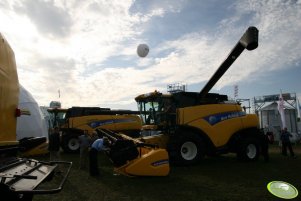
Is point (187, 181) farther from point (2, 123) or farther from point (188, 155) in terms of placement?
point (2, 123)

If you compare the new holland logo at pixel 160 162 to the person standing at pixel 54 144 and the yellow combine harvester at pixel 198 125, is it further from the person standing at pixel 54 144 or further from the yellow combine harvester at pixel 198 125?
the person standing at pixel 54 144

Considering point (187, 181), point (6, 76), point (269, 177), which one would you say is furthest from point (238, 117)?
point (6, 76)

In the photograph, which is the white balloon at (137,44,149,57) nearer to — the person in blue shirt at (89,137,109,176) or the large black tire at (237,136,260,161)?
the person in blue shirt at (89,137,109,176)

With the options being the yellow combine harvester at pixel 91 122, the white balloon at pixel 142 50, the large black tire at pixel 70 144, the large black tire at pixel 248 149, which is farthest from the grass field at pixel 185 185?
the yellow combine harvester at pixel 91 122

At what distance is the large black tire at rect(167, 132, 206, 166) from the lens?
1170 cm

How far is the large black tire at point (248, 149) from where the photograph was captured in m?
13.0

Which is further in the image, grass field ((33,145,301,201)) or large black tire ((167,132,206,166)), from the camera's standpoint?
large black tire ((167,132,206,166))

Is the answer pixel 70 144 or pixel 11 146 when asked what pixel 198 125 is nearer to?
pixel 70 144

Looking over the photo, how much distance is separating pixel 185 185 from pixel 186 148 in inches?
139

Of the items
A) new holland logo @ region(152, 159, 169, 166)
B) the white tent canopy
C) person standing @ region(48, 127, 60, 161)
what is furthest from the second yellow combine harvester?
the white tent canopy

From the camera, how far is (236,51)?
1034 cm

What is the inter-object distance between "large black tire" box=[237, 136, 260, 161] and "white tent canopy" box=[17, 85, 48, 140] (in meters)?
11.1

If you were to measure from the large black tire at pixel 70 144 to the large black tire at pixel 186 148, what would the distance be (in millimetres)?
8290

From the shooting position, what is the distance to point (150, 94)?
524 inches
